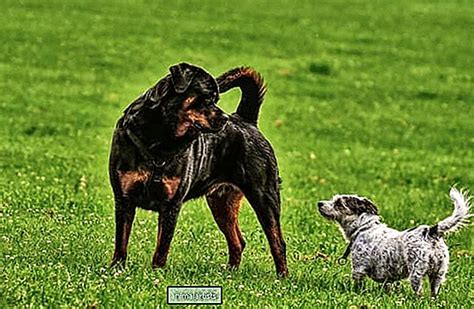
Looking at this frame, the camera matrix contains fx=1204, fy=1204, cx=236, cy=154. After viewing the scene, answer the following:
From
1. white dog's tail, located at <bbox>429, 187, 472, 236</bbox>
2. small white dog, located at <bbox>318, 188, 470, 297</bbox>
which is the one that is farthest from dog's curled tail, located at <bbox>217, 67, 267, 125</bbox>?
white dog's tail, located at <bbox>429, 187, 472, 236</bbox>

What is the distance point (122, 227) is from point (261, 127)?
1506 centimetres

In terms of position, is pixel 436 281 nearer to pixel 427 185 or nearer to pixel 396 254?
pixel 396 254

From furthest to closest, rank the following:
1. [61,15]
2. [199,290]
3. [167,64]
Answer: [61,15] < [167,64] < [199,290]

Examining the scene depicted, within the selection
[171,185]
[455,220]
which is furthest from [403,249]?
[171,185]

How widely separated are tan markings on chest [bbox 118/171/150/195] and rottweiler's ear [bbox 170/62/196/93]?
78cm

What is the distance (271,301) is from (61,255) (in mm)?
2432

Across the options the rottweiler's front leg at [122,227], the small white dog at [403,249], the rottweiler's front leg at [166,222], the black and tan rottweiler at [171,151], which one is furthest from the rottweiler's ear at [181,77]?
the small white dog at [403,249]

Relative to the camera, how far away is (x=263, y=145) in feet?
36.3

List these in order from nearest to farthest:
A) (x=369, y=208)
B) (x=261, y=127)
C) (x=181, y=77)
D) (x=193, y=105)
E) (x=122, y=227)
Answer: (x=181, y=77) < (x=193, y=105) < (x=122, y=227) < (x=369, y=208) < (x=261, y=127)

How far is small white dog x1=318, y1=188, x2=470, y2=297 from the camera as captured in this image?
10.2m

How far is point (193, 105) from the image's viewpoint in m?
9.98

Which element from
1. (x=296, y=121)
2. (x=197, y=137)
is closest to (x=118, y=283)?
(x=197, y=137)

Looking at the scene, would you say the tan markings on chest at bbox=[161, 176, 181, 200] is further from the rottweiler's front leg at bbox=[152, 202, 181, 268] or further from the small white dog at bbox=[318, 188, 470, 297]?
→ the small white dog at bbox=[318, 188, 470, 297]

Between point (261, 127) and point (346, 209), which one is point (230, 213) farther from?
point (261, 127)
